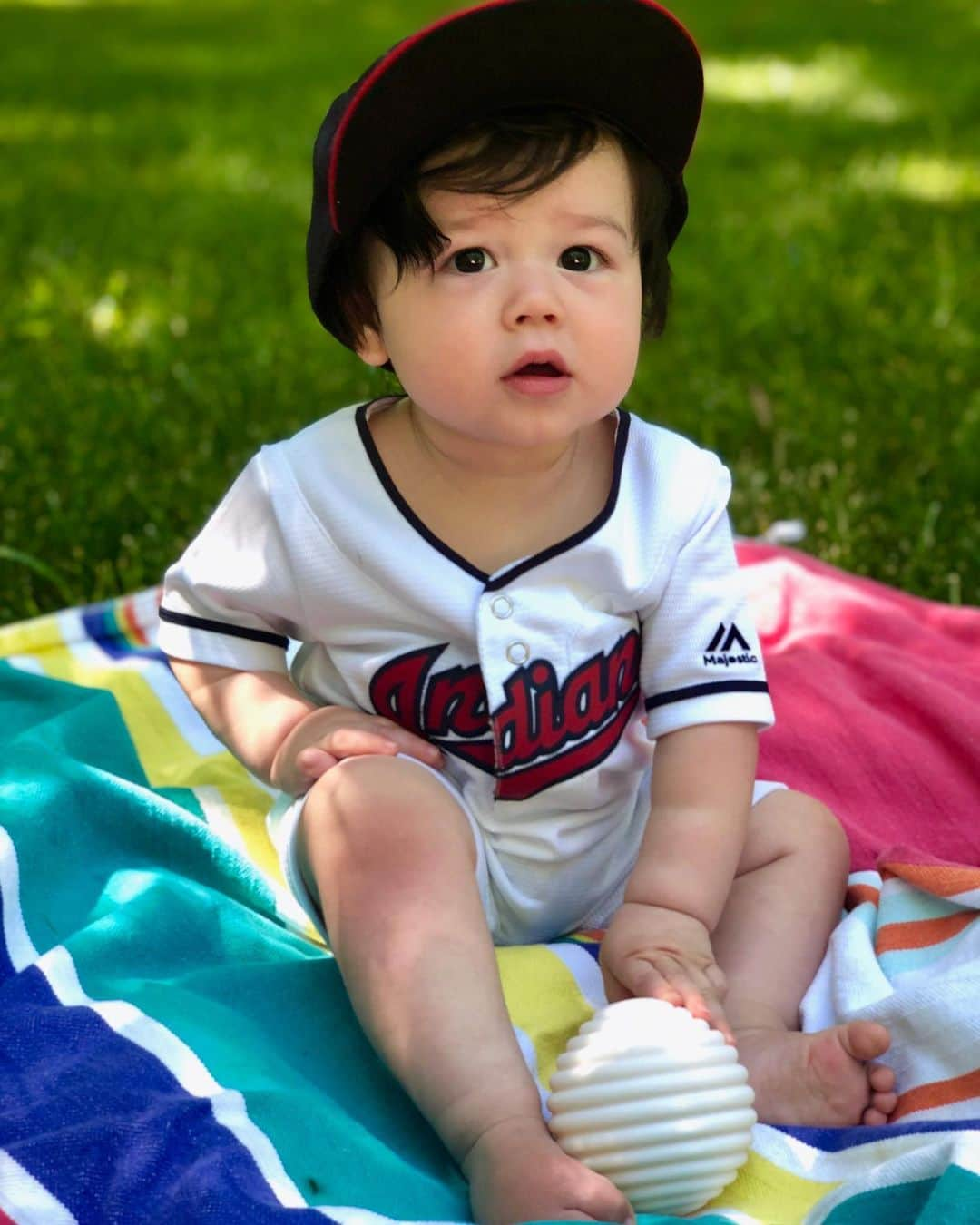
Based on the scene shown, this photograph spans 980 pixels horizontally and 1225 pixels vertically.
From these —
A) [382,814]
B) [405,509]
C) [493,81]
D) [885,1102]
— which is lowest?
[885,1102]

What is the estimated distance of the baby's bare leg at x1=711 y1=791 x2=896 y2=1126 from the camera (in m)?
1.79

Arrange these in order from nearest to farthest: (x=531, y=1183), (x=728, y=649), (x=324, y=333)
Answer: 1. (x=531, y=1183)
2. (x=728, y=649)
3. (x=324, y=333)

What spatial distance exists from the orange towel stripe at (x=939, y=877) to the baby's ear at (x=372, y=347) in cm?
85

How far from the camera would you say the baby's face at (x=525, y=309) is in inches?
71.2

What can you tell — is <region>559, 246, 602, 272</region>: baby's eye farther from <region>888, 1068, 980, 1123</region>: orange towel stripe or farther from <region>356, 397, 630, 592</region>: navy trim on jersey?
<region>888, 1068, 980, 1123</region>: orange towel stripe

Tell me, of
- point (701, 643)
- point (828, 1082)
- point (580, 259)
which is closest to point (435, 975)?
point (828, 1082)

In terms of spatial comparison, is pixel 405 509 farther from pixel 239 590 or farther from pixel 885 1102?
pixel 885 1102

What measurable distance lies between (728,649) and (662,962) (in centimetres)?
40

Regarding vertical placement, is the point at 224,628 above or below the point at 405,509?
below

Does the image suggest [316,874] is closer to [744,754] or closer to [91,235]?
[744,754]

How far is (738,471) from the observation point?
346 centimetres

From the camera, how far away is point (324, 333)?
4.29 m

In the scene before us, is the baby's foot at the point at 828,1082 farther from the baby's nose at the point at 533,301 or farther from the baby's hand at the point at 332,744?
the baby's nose at the point at 533,301

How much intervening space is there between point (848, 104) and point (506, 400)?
500 centimetres
